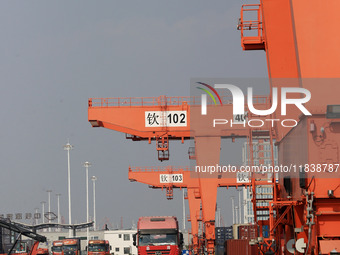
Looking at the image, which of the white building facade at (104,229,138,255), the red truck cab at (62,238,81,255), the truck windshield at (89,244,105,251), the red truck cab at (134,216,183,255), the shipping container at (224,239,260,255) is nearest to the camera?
the shipping container at (224,239,260,255)

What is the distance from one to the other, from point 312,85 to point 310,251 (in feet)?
9.70

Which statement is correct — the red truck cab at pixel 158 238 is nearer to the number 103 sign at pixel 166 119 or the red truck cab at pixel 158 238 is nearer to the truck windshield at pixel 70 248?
the number 103 sign at pixel 166 119

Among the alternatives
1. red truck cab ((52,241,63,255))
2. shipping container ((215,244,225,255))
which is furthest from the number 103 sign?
red truck cab ((52,241,63,255))

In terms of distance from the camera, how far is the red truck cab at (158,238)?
36.7 metres

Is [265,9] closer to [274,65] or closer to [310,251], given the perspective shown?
[274,65]

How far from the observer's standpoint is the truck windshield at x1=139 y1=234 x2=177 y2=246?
121ft

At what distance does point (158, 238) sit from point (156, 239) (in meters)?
0.12

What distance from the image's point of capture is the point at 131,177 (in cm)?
5647

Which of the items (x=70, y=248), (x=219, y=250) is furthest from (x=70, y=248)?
(x=219, y=250)

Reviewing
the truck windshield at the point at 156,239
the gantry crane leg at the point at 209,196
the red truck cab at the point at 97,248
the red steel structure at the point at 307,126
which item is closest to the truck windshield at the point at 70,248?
the red truck cab at the point at 97,248

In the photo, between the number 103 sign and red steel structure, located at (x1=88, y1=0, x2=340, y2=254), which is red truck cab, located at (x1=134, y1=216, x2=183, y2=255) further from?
red steel structure, located at (x1=88, y1=0, x2=340, y2=254)

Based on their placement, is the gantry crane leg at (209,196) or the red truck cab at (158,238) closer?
the red truck cab at (158,238)

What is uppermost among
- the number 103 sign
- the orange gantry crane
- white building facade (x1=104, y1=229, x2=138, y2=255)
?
the number 103 sign

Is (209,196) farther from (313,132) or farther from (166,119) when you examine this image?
(313,132)
